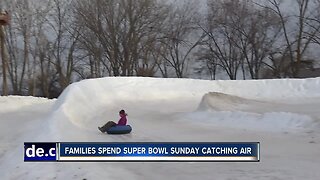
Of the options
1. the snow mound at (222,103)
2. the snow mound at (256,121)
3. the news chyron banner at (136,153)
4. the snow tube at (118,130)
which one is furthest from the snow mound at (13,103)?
the news chyron banner at (136,153)

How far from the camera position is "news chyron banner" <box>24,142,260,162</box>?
23.2 ft

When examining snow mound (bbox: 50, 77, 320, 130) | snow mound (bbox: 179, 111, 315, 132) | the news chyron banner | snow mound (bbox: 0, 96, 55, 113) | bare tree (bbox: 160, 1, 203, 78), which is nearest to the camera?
the news chyron banner

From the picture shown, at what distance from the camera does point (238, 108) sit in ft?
55.4

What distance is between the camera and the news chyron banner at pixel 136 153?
7.08 metres

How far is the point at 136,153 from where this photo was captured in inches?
292

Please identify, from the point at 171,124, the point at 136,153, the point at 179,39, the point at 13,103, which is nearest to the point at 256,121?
the point at 171,124

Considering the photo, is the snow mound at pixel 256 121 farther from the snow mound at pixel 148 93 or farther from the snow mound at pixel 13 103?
the snow mound at pixel 13 103

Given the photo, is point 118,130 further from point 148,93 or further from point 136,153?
point 148,93

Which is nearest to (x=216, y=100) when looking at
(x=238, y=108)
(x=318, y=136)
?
(x=238, y=108)

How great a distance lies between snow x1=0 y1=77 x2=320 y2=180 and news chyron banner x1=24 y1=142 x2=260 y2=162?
141 mm

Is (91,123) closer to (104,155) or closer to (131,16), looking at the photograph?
(104,155)

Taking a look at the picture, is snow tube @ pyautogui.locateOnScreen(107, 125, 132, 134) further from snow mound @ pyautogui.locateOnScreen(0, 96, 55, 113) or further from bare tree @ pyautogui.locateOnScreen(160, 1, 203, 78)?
bare tree @ pyautogui.locateOnScreen(160, 1, 203, 78)

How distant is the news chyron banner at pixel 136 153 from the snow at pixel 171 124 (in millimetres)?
141

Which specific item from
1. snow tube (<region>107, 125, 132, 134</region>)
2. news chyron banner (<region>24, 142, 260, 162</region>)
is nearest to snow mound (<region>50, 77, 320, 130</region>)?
snow tube (<region>107, 125, 132, 134</region>)
